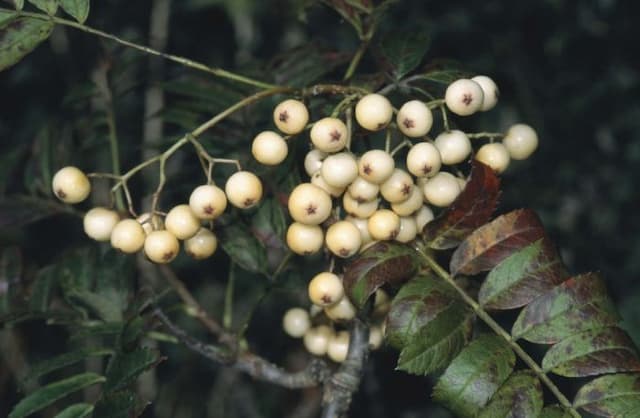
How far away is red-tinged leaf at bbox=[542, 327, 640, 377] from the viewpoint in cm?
136

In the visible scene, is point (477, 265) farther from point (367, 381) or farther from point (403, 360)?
point (367, 381)

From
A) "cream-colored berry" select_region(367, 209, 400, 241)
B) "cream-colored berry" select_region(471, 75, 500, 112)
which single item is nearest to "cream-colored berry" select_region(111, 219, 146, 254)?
"cream-colored berry" select_region(367, 209, 400, 241)

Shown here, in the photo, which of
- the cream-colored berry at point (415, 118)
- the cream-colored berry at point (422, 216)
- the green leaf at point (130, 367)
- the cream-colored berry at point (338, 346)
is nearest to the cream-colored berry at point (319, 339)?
the cream-colored berry at point (338, 346)

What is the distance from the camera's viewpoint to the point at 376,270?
1447 mm

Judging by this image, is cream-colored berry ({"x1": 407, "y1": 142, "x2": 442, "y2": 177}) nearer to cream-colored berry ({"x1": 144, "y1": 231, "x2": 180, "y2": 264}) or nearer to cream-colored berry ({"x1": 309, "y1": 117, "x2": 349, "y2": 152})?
cream-colored berry ({"x1": 309, "y1": 117, "x2": 349, "y2": 152})

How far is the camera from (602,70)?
11.5 feet

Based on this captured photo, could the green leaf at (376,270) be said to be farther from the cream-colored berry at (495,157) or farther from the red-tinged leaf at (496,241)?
the cream-colored berry at (495,157)

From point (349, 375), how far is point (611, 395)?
58 cm

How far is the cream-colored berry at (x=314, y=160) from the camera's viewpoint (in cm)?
163

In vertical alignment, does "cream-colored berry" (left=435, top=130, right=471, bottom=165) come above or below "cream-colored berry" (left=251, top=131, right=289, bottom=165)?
below

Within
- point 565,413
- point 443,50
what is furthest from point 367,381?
point 443,50

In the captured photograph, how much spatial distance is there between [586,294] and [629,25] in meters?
2.56

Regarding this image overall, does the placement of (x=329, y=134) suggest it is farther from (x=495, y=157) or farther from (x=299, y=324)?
(x=299, y=324)

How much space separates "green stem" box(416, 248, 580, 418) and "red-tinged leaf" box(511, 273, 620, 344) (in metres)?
0.03
